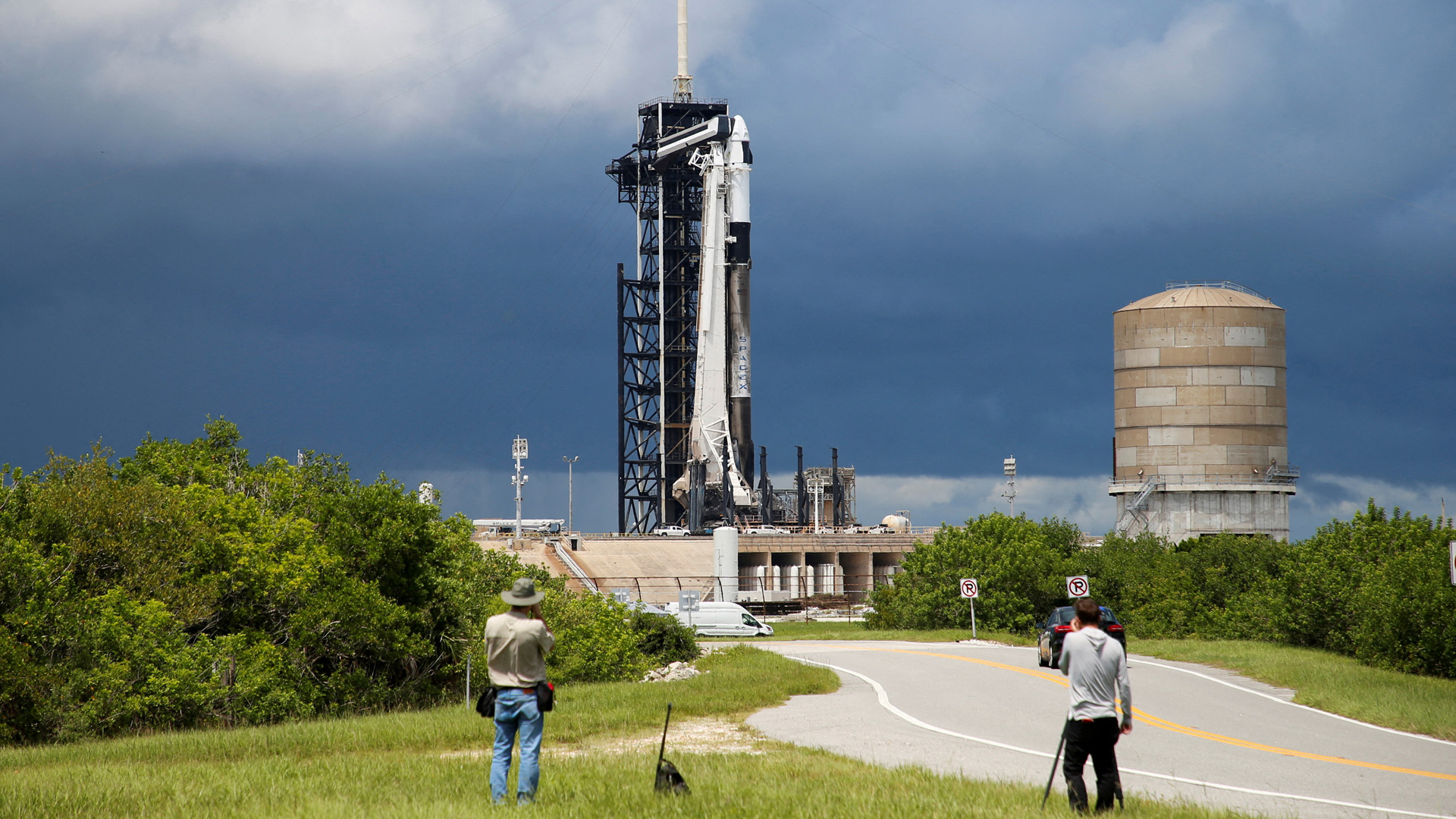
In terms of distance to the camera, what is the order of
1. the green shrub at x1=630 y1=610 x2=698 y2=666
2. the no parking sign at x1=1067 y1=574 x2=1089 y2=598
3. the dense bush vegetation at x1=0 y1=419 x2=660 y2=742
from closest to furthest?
the dense bush vegetation at x1=0 y1=419 x2=660 y2=742
the green shrub at x1=630 y1=610 x2=698 y2=666
the no parking sign at x1=1067 y1=574 x2=1089 y2=598

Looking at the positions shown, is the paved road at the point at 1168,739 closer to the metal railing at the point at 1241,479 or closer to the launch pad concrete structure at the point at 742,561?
the launch pad concrete structure at the point at 742,561

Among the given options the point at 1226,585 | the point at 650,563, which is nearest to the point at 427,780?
the point at 1226,585

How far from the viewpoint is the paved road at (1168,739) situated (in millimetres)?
12445

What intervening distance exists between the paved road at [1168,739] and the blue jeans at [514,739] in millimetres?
4757

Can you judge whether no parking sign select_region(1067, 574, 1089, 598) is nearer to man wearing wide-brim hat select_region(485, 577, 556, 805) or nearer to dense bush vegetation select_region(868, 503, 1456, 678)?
dense bush vegetation select_region(868, 503, 1456, 678)

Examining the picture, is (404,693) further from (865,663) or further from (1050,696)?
(1050,696)

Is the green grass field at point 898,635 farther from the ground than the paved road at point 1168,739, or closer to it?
closer to it

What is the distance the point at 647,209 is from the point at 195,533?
82891 millimetres

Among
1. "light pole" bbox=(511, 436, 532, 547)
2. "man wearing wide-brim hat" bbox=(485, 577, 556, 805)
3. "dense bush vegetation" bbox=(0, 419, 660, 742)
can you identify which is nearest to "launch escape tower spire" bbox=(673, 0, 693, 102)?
"light pole" bbox=(511, 436, 532, 547)

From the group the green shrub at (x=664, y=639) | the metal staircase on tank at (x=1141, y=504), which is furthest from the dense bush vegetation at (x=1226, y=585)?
the green shrub at (x=664, y=639)

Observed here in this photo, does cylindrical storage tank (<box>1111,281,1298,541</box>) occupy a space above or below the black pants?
above

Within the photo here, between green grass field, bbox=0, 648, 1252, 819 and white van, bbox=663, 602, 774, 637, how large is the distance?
85.7ft

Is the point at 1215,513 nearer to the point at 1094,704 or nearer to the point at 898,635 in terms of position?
the point at 898,635

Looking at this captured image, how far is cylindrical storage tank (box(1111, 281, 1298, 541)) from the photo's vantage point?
77438 mm
